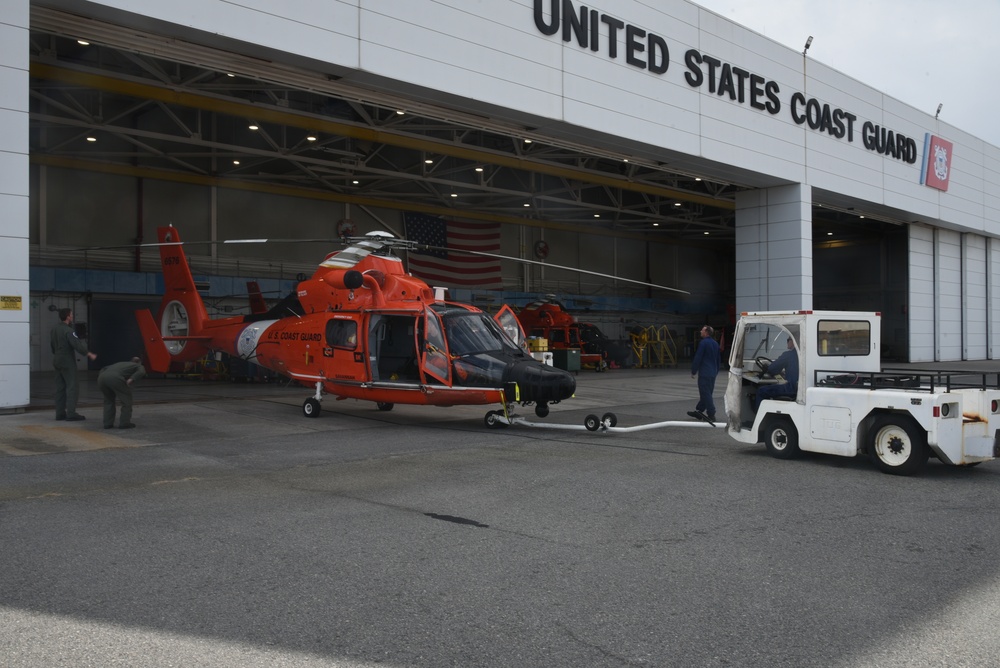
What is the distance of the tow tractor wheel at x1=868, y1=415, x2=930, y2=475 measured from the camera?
8.03 m

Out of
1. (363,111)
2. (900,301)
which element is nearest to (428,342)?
(363,111)

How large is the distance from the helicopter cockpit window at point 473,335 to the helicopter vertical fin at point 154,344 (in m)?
8.04

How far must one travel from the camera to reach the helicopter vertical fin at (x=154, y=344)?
1697 cm

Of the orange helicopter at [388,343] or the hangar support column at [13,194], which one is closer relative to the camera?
the hangar support column at [13,194]

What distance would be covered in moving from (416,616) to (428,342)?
27.1ft

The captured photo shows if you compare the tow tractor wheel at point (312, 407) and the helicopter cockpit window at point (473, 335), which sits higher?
the helicopter cockpit window at point (473, 335)

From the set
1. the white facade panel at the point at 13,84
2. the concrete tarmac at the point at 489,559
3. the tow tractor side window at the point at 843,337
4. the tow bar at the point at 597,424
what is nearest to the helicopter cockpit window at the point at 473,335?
the tow bar at the point at 597,424

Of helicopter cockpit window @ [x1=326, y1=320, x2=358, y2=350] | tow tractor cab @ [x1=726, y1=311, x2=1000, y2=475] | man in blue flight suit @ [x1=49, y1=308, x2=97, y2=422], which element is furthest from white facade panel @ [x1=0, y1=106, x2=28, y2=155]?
tow tractor cab @ [x1=726, y1=311, x2=1000, y2=475]

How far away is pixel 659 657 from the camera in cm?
367

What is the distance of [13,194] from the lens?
1192 centimetres

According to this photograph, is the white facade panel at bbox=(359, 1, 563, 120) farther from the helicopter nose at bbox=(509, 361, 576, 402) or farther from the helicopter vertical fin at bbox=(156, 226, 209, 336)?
the helicopter nose at bbox=(509, 361, 576, 402)

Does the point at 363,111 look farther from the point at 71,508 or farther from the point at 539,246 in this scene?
the point at 539,246

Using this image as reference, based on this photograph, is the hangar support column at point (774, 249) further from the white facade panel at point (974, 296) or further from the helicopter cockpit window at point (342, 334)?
the helicopter cockpit window at point (342, 334)

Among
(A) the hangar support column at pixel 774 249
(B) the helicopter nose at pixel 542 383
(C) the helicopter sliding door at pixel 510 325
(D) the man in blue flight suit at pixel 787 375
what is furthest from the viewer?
(A) the hangar support column at pixel 774 249
